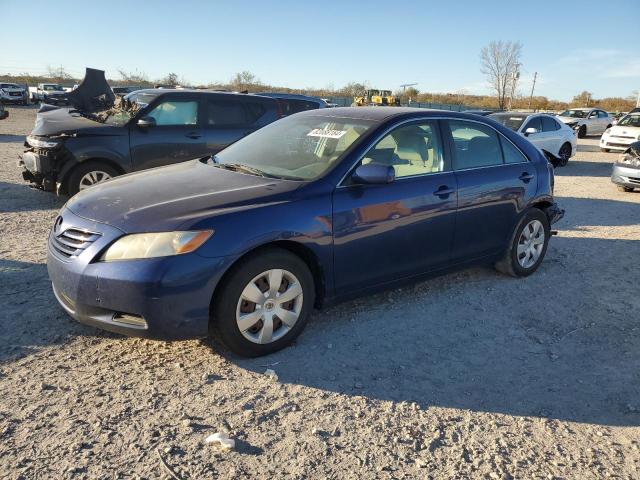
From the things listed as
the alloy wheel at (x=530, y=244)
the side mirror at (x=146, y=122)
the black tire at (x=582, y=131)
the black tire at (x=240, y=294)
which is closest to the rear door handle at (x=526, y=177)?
the alloy wheel at (x=530, y=244)

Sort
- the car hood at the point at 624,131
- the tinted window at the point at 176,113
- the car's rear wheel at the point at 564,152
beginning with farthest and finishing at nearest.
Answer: the car hood at the point at 624,131, the car's rear wheel at the point at 564,152, the tinted window at the point at 176,113

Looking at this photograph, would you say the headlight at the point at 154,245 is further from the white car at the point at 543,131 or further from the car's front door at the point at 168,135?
the white car at the point at 543,131

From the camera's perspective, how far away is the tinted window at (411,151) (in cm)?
406

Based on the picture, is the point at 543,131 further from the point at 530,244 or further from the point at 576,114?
the point at 576,114

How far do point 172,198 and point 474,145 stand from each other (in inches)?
111

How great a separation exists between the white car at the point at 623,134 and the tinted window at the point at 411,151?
16.2 m

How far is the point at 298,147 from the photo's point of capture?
4.23 meters

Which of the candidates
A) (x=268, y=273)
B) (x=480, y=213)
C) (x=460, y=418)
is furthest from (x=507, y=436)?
(x=480, y=213)

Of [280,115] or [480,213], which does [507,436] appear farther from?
[280,115]

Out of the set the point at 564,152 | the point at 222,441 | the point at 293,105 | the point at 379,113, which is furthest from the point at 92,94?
the point at 564,152

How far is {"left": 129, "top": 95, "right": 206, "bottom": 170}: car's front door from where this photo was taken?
7.62 meters

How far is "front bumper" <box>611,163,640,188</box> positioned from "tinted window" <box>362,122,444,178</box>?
A: 799cm

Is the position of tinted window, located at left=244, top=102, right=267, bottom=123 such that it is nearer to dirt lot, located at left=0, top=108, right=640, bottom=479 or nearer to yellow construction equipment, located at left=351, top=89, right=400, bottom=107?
dirt lot, located at left=0, top=108, right=640, bottom=479

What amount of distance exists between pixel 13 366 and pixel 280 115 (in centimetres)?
648
